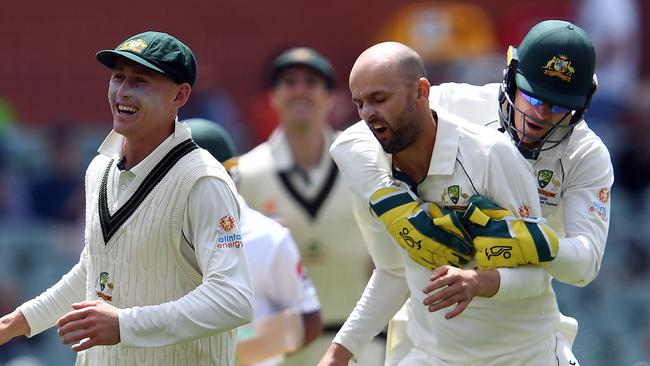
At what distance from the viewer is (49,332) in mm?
10477

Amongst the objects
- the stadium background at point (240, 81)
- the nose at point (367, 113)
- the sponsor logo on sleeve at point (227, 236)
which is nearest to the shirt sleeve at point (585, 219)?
the nose at point (367, 113)

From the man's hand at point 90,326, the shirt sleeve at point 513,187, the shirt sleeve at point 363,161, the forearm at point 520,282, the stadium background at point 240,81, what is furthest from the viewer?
the stadium background at point 240,81

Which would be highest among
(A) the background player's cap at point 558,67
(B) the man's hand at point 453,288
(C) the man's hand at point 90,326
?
(A) the background player's cap at point 558,67

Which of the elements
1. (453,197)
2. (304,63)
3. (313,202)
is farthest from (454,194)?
(304,63)

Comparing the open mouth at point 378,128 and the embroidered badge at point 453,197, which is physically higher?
the open mouth at point 378,128

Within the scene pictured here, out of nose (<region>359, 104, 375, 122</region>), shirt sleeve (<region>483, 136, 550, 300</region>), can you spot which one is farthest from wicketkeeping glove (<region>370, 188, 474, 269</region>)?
nose (<region>359, 104, 375, 122</region>)

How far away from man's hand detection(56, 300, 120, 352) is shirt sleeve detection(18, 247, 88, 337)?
691mm

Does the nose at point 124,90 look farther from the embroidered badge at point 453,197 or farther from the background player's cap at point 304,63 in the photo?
the background player's cap at point 304,63

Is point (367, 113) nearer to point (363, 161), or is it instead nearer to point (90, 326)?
point (363, 161)

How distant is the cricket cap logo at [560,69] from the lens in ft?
16.5

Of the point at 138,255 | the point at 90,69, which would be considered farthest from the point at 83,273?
the point at 90,69

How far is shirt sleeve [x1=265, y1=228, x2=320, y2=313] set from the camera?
245 inches

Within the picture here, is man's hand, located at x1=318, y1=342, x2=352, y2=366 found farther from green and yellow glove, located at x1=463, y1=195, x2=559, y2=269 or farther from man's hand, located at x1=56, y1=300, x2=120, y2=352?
man's hand, located at x1=56, y1=300, x2=120, y2=352

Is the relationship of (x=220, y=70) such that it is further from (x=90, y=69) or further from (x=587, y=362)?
(x=587, y=362)
